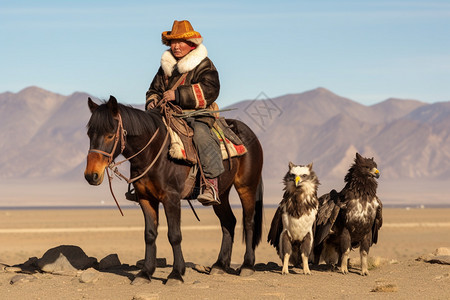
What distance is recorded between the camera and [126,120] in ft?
33.8

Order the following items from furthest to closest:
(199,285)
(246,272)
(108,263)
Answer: (108,263)
(246,272)
(199,285)

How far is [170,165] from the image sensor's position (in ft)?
35.4

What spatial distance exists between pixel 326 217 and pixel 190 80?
300 centimetres

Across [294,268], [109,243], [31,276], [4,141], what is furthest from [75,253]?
[4,141]

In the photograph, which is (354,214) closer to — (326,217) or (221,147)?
(326,217)

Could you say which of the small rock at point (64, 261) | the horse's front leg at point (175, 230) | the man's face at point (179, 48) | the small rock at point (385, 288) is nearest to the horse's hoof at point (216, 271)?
the horse's front leg at point (175, 230)

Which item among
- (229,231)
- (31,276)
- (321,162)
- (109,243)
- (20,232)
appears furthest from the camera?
(321,162)

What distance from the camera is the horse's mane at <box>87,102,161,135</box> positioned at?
9.98 m

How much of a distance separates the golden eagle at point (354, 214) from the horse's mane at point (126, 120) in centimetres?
315

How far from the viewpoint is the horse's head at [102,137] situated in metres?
9.83

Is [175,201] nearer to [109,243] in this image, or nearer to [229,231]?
[229,231]

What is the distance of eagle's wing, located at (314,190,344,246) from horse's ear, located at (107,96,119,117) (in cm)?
385

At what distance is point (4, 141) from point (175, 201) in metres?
190

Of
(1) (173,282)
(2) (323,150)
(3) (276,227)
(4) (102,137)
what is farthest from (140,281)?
(2) (323,150)
